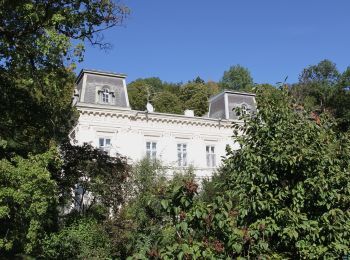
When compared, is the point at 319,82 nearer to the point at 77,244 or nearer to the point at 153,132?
the point at 153,132

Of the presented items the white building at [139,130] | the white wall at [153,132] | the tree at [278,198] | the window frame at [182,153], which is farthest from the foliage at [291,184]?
the window frame at [182,153]

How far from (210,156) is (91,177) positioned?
18063mm

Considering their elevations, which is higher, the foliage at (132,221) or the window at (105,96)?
the window at (105,96)

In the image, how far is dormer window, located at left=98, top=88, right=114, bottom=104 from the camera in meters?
32.9

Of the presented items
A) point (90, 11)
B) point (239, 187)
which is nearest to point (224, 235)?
point (239, 187)

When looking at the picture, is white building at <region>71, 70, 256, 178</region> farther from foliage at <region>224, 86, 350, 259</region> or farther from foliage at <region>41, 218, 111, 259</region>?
foliage at <region>224, 86, 350, 259</region>

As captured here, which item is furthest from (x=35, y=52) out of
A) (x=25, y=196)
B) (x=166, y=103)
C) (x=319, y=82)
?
(x=319, y=82)

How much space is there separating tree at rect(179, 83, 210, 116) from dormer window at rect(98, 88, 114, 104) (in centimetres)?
2451

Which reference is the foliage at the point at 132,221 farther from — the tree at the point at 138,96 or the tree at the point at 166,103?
the tree at the point at 138,96

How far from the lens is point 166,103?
184ft

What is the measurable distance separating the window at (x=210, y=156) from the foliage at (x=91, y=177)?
53.7ft

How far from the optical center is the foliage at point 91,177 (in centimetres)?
1894

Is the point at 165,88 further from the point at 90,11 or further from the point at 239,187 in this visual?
the point at 239,187


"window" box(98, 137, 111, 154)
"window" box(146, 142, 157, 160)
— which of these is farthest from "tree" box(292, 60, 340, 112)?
"window" box(98, 137, 111, 154)
